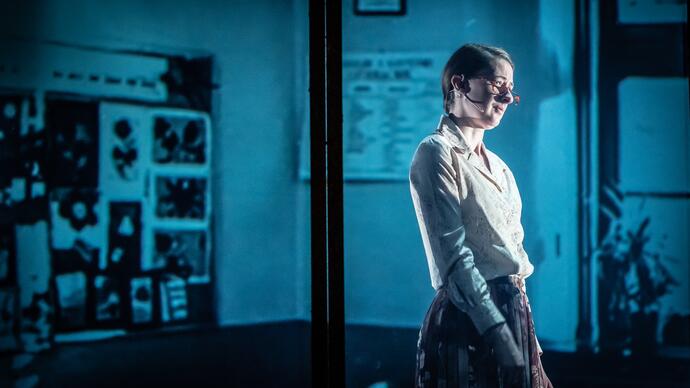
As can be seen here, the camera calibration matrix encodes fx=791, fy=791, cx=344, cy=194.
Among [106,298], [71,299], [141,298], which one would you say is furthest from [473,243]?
[71,299]

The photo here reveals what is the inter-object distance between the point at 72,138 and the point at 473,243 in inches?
59.0

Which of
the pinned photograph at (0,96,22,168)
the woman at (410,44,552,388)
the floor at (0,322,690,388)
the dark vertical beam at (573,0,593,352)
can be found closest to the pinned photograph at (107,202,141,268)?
the floor at (0,322,690,388)

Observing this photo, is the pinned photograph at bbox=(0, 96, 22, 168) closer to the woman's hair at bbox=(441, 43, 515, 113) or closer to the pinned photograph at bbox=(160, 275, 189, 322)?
the pinned photograph at bbox=(160, 275, 189, 322)

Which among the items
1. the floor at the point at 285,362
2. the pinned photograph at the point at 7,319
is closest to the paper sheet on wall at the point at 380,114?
the floor at the point at 285,362

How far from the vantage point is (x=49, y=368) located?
2.86 meters

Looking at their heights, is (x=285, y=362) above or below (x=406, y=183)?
below

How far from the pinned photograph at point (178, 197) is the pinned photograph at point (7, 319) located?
1.96ft

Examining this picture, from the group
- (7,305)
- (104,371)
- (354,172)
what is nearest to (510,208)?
(354,172)

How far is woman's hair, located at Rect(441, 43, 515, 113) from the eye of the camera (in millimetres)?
2924

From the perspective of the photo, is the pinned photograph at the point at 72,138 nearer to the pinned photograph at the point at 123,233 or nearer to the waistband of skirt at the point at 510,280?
the pinned photograph at the point at 123,233

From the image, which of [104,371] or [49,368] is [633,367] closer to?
[104,371]

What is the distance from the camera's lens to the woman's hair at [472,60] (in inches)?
115

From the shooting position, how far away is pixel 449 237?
9.29ft

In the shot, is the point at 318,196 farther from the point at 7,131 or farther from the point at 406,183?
the point at 7,131
